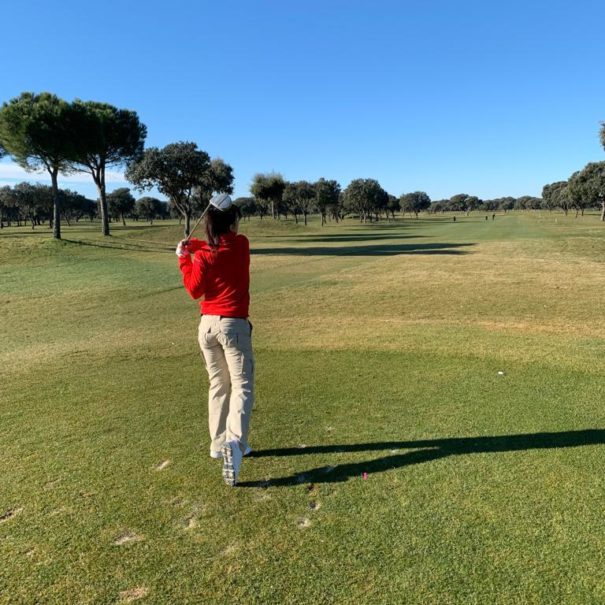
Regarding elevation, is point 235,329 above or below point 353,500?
above

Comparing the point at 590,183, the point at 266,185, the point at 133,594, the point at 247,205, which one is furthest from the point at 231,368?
the point at 247,205

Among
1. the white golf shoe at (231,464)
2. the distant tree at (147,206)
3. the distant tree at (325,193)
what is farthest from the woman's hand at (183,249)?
the distant tree at (147,206)

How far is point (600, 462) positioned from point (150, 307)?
12.7 m

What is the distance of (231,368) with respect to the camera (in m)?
4.62

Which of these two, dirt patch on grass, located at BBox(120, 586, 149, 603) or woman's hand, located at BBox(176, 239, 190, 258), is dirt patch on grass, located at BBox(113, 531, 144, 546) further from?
woman's hand, located at BBox(176, 239, 190, 258)

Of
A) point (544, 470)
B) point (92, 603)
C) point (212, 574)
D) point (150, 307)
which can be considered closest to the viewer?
point (92, 603)

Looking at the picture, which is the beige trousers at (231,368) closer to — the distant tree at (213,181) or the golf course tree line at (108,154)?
the golf course tree line at (108,154)

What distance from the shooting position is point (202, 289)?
4566 mm

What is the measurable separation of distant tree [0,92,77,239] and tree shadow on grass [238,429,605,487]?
116 ft

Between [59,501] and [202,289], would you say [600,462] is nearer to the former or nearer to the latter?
[202,289]

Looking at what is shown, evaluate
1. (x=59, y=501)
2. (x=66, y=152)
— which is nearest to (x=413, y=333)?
(x=59, y=501)

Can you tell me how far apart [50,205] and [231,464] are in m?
107

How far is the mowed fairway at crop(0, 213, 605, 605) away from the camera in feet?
10.5

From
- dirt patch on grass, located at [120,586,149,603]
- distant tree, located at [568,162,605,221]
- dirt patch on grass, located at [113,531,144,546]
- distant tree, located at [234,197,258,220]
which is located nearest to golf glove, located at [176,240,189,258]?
dirt patch on grass, located at [113,531,144,546]
